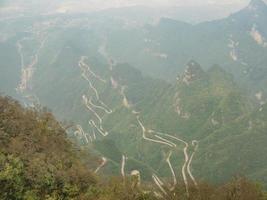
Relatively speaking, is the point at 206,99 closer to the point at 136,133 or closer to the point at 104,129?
the point at 136,133

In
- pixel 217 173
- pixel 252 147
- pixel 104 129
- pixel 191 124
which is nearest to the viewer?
pixel 217 173

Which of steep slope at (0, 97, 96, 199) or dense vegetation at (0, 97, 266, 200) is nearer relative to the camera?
steep slope at (0, 97, 96, 199)

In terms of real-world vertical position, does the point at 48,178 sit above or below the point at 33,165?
below

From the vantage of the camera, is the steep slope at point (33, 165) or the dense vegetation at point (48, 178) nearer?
the steep slope at point (33, 165)

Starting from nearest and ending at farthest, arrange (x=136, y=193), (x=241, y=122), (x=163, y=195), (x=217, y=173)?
1. (x=136, y=193)
2. (x=163, y=195)
3. (x=217, y=173)
4. (x=241, y=122)

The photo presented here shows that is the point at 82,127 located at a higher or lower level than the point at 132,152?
lower

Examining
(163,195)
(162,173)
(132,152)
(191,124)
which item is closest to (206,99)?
(191,124)

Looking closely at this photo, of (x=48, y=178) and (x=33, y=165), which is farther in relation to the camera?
(x=33, y=165)

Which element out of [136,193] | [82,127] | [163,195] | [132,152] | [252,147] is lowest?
[82,127]

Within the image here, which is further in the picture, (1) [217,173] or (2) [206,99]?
(2) [206,99]
